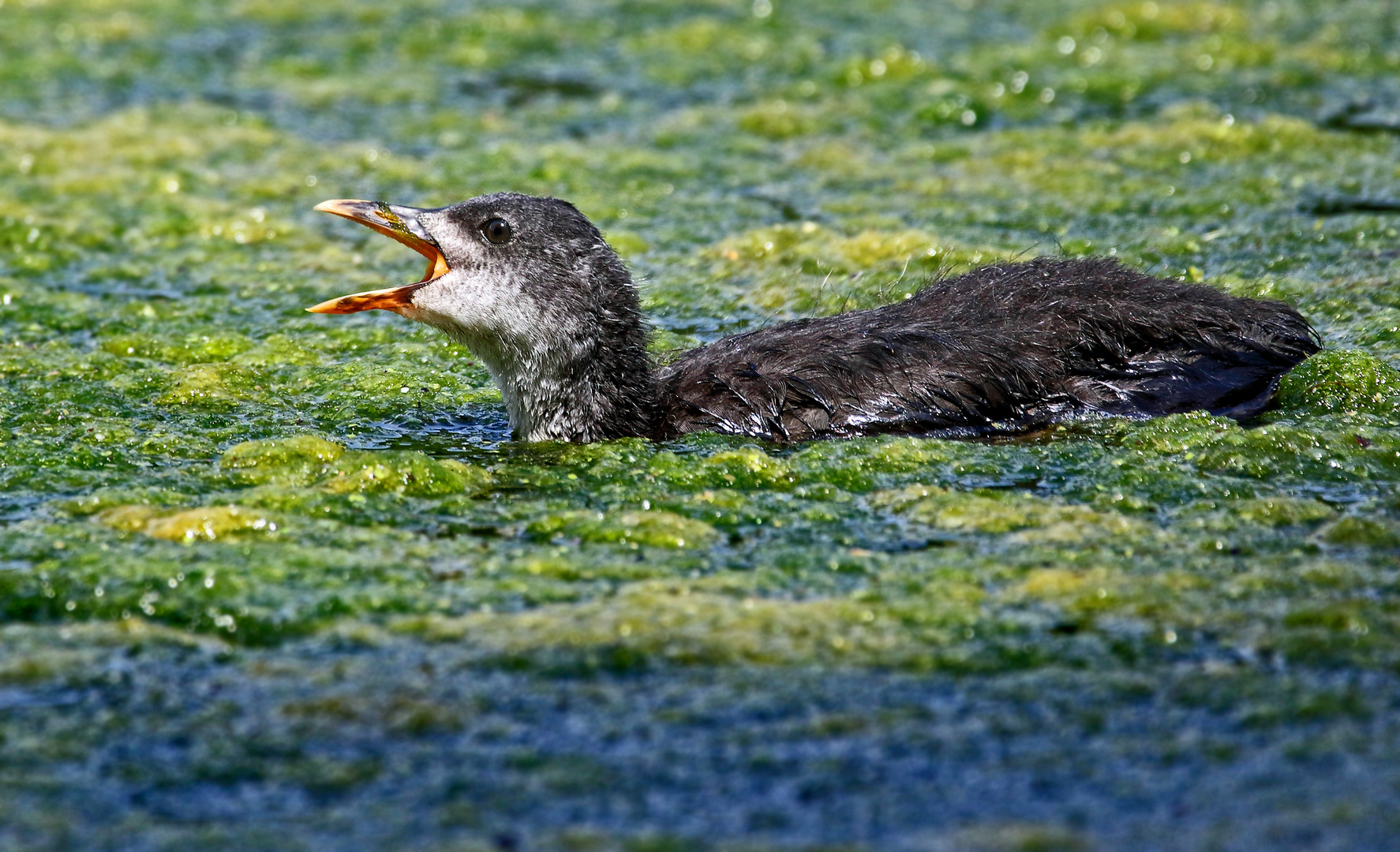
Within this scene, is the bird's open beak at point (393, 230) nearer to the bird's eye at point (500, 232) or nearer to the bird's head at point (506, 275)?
the bird's head at point (506, 275)

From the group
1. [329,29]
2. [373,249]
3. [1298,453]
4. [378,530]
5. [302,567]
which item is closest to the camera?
[302,567]

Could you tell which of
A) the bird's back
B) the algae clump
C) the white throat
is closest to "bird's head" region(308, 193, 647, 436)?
the white throat

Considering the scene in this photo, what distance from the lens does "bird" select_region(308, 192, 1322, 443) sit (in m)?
6.13

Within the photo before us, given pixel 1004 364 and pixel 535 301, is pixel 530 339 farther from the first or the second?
pixel 1004 364

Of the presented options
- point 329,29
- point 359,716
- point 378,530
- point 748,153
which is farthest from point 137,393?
point 329,29

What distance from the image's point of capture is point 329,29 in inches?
510

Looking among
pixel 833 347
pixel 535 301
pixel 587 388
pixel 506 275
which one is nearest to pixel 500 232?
pixel 506 275

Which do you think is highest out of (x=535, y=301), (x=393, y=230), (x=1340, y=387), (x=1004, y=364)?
(x=393, y=230)

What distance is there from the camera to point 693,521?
5.55 m

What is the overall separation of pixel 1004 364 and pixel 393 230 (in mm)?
2406

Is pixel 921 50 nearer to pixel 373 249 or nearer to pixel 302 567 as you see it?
pixel 373 249

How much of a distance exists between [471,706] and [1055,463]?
2549 mm

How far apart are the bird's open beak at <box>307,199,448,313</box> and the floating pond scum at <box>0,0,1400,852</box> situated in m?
0.54

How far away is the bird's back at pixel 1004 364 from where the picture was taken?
241 inches
